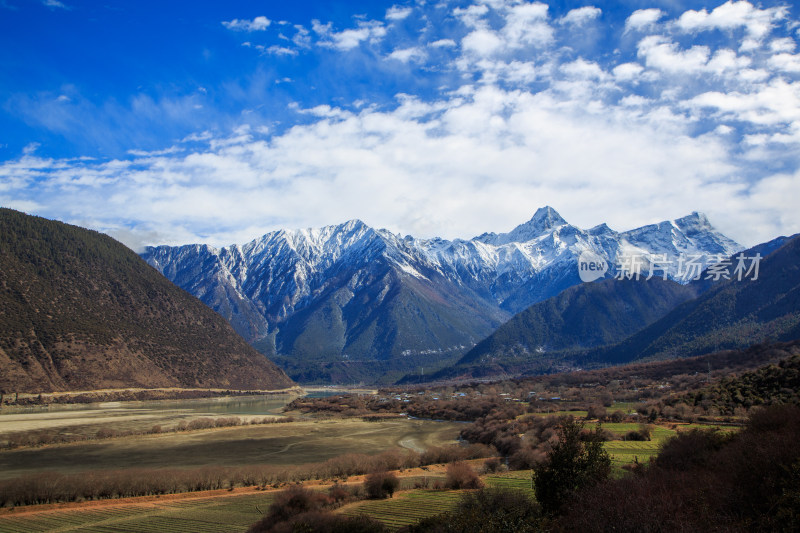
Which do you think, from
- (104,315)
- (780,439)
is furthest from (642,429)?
(104,315)

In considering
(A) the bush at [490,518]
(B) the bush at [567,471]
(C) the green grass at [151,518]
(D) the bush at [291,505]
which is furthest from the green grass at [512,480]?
(C) the green grass at [151,518]

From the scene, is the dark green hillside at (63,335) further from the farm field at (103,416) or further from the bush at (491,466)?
the bush at (491,466)

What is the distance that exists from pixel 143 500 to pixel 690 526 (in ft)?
151

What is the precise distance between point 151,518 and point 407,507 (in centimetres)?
1914

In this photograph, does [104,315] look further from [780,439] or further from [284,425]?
[780,439]

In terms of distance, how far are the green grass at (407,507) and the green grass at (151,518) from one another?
26.5ft

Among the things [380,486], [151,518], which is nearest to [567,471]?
[380,486]

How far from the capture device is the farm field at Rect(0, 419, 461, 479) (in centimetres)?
6750

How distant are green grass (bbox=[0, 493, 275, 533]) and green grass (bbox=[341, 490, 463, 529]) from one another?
807 cm

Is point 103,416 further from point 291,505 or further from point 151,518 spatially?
point 291,505

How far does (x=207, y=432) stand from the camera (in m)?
99.6

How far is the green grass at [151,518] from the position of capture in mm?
36219

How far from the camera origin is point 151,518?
131 feet

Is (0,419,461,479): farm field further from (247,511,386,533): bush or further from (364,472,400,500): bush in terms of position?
(247,511,386,533): bush
